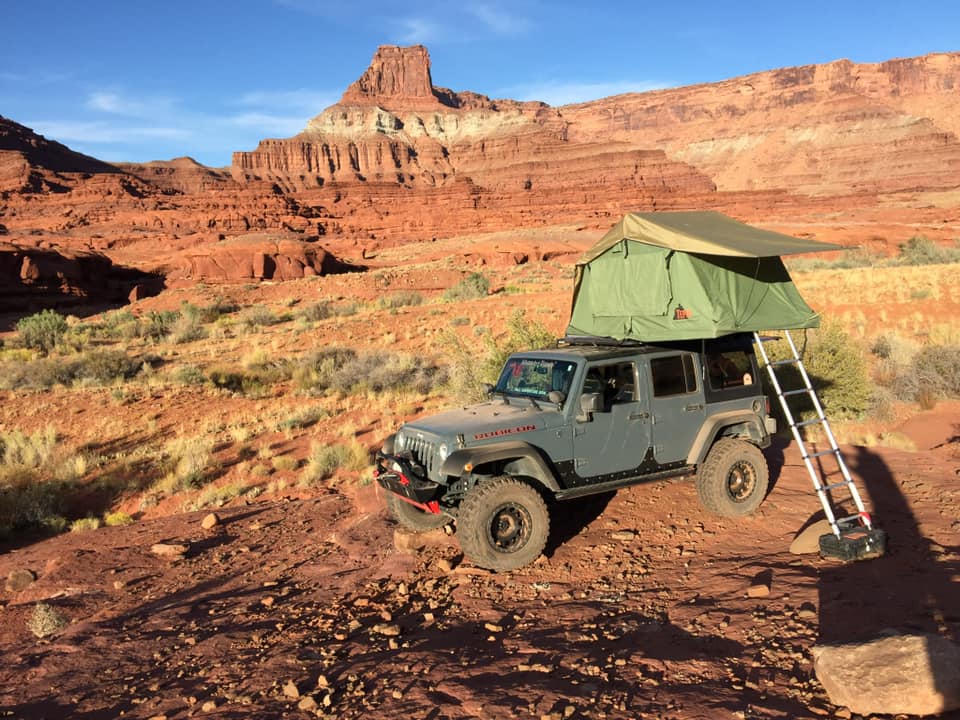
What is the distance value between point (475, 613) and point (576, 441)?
1825 millimetres

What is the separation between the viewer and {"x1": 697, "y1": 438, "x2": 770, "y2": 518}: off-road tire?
638 centimetres

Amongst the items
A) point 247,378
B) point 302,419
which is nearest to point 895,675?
point 302,419

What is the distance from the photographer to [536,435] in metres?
5.75

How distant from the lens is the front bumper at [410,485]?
5.68 meters

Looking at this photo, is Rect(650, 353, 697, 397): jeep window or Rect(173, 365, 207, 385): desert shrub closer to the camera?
Rect(650, 353, 697, 397): jeep window

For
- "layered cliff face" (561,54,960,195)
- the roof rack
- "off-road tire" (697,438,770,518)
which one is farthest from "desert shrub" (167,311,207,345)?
"layered cliff face" (561,54,960,195)

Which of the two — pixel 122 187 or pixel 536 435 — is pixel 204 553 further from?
pixel 122 187

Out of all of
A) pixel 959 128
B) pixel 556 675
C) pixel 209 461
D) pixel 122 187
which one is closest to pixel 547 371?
pixel 556 675

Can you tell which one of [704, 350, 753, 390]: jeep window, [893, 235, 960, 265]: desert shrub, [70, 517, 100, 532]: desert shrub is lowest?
[70, 517, 100, 532]: desert shrub

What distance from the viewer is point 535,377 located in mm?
6500

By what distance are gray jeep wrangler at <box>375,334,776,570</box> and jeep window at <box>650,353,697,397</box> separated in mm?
11

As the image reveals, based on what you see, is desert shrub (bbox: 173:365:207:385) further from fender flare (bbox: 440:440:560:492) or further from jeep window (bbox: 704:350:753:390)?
jeep window (bbox: 704:350:753:390)

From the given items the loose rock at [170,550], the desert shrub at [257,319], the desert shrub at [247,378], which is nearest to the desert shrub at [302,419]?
the desert shrub at [247,378]

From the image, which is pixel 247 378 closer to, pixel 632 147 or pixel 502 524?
pixel 502 524
